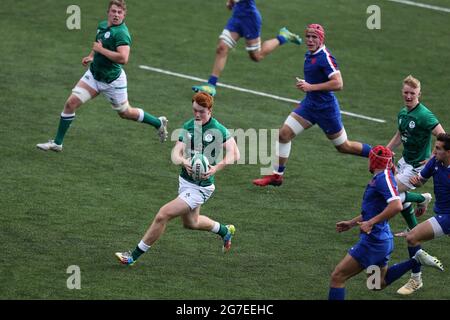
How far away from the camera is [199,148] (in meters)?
12.8

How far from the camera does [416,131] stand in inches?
564

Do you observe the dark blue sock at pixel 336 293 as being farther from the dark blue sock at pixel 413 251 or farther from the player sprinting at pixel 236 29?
the player sprinting at pixel 236 29

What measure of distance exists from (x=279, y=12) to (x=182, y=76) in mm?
4850

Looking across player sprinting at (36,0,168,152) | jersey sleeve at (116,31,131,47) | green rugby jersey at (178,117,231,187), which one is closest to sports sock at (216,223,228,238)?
green rugby jersey at (178,117,231,187)

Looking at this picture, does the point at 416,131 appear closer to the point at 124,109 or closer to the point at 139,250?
the point at 139,250

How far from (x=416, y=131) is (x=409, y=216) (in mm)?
1223

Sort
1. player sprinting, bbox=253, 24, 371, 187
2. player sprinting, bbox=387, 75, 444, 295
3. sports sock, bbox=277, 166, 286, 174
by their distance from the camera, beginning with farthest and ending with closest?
sports sock, bbox=277, 166, 286, 174 < player sprinting, bbox=253, 24, 371, 187 < player sprinting, bbox=387, 75, 444, 295

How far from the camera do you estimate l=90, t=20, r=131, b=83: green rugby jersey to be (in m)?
15.8

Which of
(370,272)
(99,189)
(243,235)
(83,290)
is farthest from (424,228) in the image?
(99,189)

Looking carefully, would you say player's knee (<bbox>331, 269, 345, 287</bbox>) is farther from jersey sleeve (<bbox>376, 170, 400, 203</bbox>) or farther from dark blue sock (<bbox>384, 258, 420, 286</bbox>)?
jersey sleeve (<bbox>376, 170, 400, 203</bbox>)

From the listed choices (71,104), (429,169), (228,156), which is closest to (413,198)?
(429,169)

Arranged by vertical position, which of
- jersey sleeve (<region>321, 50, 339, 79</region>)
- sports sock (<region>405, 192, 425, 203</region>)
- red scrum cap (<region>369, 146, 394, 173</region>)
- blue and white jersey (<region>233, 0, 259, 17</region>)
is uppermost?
blue and white jersey (<region>233, 0, 259, 17</region>)

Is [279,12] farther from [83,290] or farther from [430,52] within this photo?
[83,290]

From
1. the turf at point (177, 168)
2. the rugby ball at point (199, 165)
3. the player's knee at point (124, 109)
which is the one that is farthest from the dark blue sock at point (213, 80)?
the rugby ball at point (199, 165)
